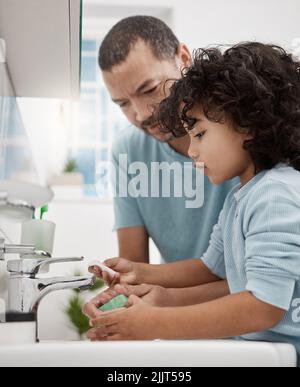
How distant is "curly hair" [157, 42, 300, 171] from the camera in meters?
0.77

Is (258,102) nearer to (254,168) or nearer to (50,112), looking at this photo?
(254,168)

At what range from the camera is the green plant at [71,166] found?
2.16m

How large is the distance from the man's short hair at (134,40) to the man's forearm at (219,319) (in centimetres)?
63

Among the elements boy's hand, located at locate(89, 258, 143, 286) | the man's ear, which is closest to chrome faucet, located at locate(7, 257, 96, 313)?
boy's hand, located at locate(89, 258, 143, 286)

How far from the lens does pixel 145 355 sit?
1.85 ft

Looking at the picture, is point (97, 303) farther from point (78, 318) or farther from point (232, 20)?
point (232, 20)

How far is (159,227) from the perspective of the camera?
3.96ft

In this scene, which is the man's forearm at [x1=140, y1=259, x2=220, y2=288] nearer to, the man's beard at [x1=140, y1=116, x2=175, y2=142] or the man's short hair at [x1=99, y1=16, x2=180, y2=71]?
the man's beard at [x1=140, y1=116, x2=175, y2=142]

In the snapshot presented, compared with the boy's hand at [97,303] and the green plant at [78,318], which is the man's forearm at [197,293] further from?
the green plant at [78,318]

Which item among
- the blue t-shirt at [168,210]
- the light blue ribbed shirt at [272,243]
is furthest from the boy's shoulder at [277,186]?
the blue t-shirt at [168,210]

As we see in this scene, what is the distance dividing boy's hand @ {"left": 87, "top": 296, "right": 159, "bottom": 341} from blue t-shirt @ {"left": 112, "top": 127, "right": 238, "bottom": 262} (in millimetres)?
478

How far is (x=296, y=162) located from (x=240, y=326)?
27 cm

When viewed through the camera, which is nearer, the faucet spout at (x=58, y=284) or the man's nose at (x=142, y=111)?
the faucet spout at (x=58, y=284)
